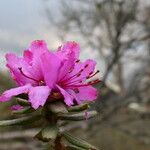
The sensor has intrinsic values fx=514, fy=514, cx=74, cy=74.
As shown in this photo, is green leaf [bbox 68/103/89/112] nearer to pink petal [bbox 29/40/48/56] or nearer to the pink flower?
the pink flower


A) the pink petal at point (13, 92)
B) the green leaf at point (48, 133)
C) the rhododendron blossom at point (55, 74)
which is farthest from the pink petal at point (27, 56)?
the green leaf at point (48, 133)

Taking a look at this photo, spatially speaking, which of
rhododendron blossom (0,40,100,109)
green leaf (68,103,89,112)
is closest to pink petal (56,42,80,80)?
rhododendron blossom (0,40,100,109)

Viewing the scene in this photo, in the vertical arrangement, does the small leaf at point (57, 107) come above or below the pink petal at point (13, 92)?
below

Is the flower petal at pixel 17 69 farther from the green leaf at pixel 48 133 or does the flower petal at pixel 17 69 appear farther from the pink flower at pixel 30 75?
the green leaf at pixel 48 133

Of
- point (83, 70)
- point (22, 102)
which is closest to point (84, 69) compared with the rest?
point (83, 70)

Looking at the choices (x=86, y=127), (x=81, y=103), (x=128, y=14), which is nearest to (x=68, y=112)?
(x=81, y=103)

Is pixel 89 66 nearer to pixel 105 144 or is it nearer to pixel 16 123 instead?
pixel 16 123

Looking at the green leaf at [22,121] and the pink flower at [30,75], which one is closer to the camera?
the pink flower at [30,75]

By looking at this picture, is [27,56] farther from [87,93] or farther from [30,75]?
[87,93]
